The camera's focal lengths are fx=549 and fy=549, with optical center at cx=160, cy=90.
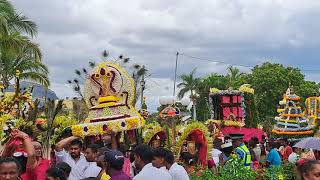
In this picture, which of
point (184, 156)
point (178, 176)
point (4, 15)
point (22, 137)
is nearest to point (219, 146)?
point (184, 156)

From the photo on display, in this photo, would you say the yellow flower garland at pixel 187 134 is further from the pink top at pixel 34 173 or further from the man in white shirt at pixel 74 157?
the pink top at pixel 34 173

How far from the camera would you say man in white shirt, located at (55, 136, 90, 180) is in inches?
275

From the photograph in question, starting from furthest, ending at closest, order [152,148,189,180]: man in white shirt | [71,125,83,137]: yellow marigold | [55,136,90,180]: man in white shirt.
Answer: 1. [71,125,83,137]: yellow marigold
2. [55,136,90,180]: man in white shirt
3. [152,148,189,180]: man in white shirt

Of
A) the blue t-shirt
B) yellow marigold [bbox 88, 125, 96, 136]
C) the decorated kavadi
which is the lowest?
the blue t-shirt

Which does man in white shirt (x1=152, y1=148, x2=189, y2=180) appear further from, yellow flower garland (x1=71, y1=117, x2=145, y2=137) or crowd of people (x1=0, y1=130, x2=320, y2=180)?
yellow flower garland (x1=71, y1=117, x2=145, y2=137)

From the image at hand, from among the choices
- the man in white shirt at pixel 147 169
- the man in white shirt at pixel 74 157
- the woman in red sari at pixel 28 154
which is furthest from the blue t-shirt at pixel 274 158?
the woman in red sari at pixel 28 154

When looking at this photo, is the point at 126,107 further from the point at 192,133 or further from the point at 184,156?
the point at 184,156

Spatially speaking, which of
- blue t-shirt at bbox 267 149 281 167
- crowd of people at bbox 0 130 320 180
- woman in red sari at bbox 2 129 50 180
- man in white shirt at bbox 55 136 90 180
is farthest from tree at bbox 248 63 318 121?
woman in red sari at bbox 2 129 50 180

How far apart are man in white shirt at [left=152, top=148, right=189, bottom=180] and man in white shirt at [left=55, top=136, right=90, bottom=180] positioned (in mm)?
977

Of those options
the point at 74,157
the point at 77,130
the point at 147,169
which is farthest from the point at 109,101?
the point at 147,169

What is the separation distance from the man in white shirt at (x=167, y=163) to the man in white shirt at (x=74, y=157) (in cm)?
98

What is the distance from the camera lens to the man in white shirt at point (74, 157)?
22.9 ft

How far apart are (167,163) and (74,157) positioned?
4.43 feet

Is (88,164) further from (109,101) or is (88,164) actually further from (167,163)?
(109,101)
